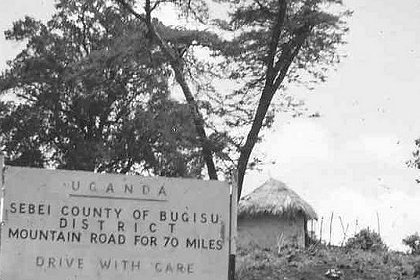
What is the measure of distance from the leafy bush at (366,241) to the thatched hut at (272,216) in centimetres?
298

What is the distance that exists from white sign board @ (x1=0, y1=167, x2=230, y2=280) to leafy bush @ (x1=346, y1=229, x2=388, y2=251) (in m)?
11.4

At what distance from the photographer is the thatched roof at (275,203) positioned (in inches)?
926

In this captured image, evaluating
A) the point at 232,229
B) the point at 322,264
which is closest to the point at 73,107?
the point at 322,264

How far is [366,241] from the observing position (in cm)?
1973

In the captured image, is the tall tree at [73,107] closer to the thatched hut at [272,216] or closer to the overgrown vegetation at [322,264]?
the thatched hut at [272,216]

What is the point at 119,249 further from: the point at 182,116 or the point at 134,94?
the point at 134,94

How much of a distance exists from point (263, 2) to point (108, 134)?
1284 centimetres

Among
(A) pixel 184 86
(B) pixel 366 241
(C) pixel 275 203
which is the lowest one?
(B) pixel 366 241

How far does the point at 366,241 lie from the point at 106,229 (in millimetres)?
13162

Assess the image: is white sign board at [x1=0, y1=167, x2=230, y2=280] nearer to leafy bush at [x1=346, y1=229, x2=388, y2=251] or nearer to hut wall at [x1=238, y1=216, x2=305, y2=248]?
leafy bush at [x1=346, y1=229, x2=388, y2=251]

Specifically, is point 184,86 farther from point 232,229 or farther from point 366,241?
point 232,229

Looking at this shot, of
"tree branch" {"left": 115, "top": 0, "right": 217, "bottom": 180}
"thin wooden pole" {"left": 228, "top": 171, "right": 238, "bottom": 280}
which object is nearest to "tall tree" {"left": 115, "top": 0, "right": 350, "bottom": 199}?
"tree branch" {"left": 115, "top": 0, "right": 217, "bottom": 180}

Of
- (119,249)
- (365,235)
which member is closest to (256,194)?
(365,235)

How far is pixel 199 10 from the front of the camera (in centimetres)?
1958
